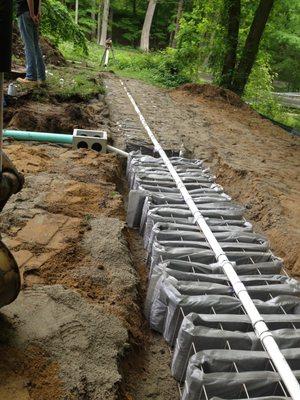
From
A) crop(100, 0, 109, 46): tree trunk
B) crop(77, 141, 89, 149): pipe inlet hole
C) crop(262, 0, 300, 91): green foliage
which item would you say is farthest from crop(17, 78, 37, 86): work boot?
crop(100, 0, 109, 46): tree trunk

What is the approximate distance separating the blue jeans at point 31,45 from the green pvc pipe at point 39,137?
246cm

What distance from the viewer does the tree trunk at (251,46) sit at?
38.9ft

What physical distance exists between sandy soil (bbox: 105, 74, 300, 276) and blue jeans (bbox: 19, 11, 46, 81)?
1.60 metres

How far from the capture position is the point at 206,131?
25.8 ft

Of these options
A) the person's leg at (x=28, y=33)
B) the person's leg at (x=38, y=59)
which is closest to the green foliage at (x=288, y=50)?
the person's leg at (x=38, y=59)

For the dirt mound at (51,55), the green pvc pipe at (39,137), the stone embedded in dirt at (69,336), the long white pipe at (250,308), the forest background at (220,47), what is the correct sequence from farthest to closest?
1. the forest background at (220,47)
2. the dirt mound at (51,55)
3. the green pvc pipe at (39,137)
4. the long white pipe at (250,308)
5. the stone embedded in dirt at (69,336)

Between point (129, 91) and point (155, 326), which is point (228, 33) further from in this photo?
point (155, 326)

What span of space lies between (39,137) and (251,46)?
9.13 meters

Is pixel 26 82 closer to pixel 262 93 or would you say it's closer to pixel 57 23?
pixel 57 23

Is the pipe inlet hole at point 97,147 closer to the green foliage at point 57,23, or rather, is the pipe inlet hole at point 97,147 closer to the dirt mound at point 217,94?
the dirt mound at point 217,94

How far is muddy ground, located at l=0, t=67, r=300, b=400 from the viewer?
2100 mm

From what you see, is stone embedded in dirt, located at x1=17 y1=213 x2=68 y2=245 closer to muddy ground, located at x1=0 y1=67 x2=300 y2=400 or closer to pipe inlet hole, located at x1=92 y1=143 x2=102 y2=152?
muddy ground, located at x1=0 y1=67 x2=300 y2=400

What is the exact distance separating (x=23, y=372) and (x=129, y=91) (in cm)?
915

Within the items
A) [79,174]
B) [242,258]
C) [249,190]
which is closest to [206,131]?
[249,190]
